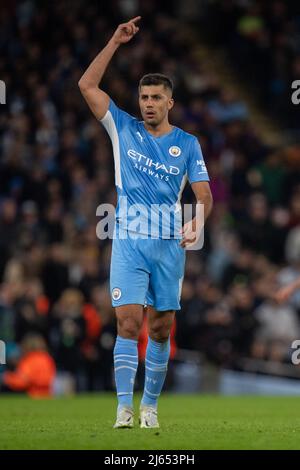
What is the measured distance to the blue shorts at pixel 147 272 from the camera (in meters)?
9.29

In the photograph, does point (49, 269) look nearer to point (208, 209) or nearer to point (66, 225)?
point (66, 225)

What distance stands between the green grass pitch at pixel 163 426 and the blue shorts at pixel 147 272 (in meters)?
0.99

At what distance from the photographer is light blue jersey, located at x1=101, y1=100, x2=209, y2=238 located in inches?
375

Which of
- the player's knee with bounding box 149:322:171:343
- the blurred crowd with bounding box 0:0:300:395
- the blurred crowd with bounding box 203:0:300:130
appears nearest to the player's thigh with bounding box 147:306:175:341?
the player's knee with bounding box 149:322:171:343

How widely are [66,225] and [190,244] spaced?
11.3 m

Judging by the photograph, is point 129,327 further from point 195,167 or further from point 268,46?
point 268,46

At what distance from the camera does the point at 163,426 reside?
32.0ft

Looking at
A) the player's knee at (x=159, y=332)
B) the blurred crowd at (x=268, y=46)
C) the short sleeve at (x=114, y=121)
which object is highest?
the blurred crowd at (x=268, y=46)

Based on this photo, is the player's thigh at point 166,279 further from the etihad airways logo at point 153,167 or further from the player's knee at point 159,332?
the etihad airways logo at point 153,167

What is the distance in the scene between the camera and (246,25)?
25.4 metres

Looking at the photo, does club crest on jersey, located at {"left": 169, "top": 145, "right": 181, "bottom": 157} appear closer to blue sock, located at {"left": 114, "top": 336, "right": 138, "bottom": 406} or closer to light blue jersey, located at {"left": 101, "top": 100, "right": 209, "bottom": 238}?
light blue jersey, located at {"left": 101, "top": 100, "right": 209, "bottom": 238}

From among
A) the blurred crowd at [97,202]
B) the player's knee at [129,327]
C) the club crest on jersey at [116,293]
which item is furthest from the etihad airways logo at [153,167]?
the blurred crowd at [97,202]

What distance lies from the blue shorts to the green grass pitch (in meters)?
0.99
